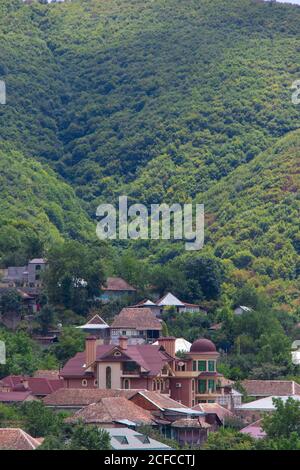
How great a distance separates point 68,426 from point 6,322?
28.7 m

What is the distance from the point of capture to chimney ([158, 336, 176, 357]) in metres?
90.4

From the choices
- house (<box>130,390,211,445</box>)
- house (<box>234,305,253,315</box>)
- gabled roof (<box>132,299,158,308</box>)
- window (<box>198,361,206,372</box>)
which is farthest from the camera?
house (<box>234,305,253,315</box>)

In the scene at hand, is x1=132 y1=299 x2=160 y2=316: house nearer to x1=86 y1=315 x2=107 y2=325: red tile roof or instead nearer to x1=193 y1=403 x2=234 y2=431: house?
x1=86 y1=315 x2=107 y2=325: red tile roof

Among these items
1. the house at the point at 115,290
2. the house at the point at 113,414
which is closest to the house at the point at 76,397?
the house at the point at 113,414

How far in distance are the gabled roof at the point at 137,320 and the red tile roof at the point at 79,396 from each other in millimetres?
13722

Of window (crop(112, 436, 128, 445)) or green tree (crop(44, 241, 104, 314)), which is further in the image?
green tree (crop(44, 241, 104, 314))

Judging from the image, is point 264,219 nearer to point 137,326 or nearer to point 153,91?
point 153,91

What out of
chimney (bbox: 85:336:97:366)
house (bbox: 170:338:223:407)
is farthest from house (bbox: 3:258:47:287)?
house (bbox: 170:338:223:407)

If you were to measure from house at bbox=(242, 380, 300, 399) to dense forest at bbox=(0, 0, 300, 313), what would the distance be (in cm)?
2393

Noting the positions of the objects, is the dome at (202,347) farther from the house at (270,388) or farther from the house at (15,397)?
the house at (15,397)

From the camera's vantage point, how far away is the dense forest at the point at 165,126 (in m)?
136

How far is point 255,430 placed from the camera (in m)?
81.2
